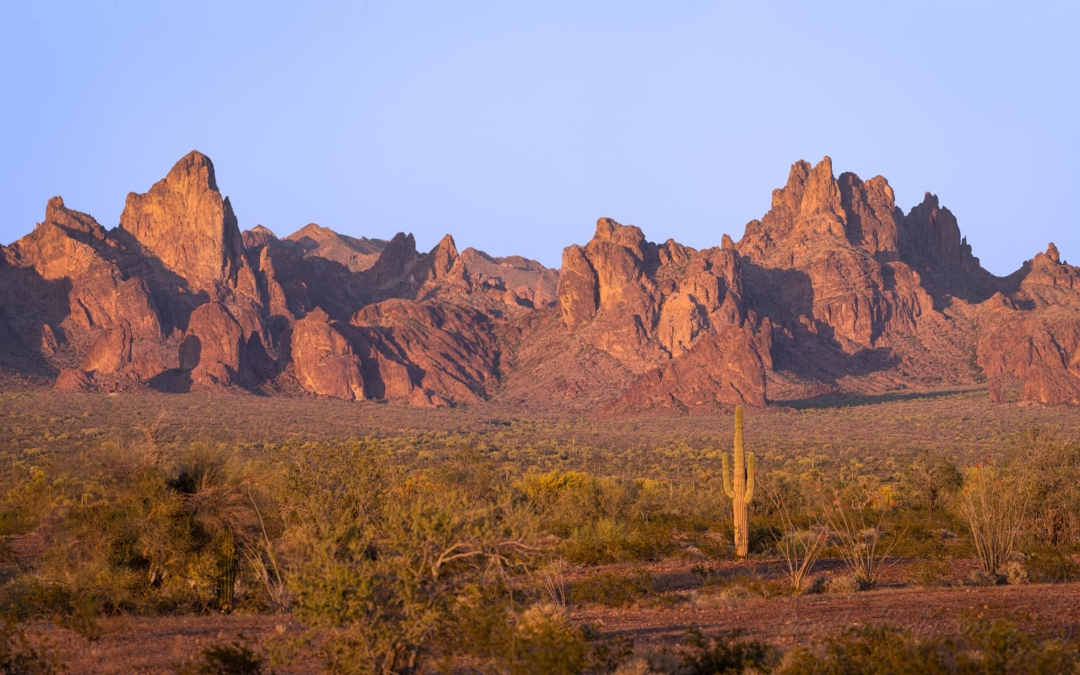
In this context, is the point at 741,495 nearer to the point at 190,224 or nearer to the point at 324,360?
the point at 324,360

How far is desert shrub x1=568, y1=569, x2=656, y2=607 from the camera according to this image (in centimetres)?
1886

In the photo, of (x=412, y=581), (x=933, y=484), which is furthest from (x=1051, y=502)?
(x=412, y=581)

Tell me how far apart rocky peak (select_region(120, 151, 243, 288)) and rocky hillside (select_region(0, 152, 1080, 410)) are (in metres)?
0.31

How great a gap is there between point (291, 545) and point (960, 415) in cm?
9458

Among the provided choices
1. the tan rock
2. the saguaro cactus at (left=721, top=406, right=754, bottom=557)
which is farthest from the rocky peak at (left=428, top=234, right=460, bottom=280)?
the saguaro cactus at (left=721, top=406, right=754, bottom=557)

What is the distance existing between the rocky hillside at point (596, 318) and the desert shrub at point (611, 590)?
300 ft

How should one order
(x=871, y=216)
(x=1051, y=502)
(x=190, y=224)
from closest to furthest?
(x=1051, y=502), (x=190, y=224), (x=871, y=216)

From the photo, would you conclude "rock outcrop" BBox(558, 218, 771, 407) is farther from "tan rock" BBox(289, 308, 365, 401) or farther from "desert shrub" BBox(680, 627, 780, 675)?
"desert shrub" BBox(680, 627, 780, 675)

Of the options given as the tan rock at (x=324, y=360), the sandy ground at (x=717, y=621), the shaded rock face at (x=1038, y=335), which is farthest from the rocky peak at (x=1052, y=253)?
the sandy ground at (x=717, y=621)

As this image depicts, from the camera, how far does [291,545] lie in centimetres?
1366

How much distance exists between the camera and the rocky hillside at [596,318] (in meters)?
119

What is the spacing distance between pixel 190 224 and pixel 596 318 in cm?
5802

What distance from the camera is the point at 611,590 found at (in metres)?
→ 19.4

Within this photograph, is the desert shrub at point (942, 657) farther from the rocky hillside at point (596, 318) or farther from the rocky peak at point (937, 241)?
the rocky peak at point (937, 241)
